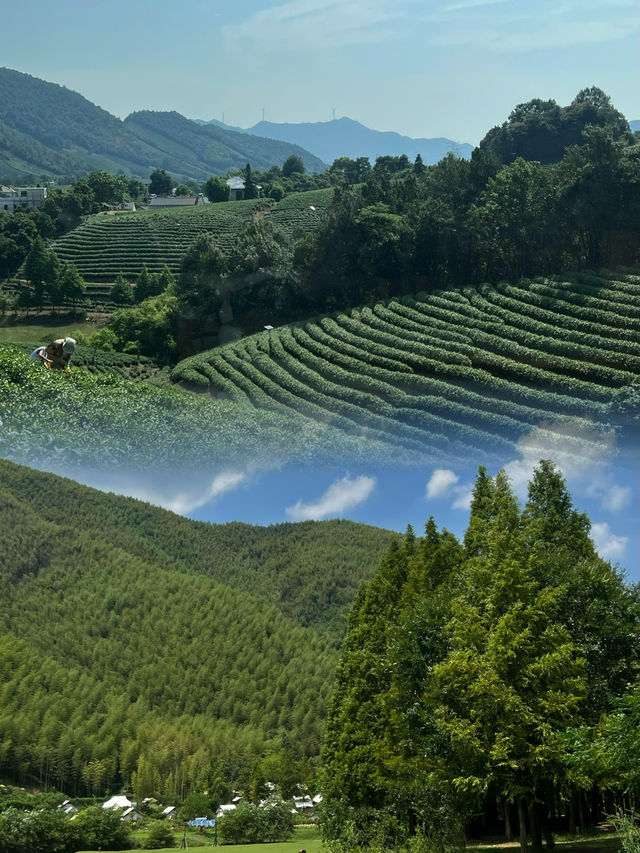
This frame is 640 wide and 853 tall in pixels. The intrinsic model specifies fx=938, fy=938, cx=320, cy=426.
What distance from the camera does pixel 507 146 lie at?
177ft

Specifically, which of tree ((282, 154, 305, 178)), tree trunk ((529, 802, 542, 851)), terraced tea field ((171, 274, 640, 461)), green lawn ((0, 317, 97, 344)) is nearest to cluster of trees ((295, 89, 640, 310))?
terraced tea field ((171, 274, 640, 461))

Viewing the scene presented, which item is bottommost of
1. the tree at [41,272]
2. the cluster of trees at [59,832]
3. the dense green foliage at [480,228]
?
the cluster of trees at [59,832]

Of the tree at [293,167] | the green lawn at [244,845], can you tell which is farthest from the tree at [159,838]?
the tree at [293,167]

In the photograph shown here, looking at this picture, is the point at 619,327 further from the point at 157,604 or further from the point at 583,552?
the point at 157,604

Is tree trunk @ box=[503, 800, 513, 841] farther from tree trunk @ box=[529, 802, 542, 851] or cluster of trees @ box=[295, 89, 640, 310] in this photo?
cluster of trees @ box=[295, 89, 640, 310]

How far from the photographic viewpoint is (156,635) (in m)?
51.5

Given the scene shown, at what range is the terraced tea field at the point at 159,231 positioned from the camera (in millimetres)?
54031

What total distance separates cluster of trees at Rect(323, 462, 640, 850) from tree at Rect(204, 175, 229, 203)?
6450 centimetres

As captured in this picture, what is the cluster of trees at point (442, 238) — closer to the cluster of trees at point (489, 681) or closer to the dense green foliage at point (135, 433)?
the dense green foliage at point (135, 433)

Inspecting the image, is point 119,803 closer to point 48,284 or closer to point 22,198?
point 48,284

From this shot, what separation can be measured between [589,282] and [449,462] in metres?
12.7

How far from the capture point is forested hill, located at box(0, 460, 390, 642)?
183ft

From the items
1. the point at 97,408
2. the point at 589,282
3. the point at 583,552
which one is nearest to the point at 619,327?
the point at 589,282

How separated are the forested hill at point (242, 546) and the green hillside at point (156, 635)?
0.10m
